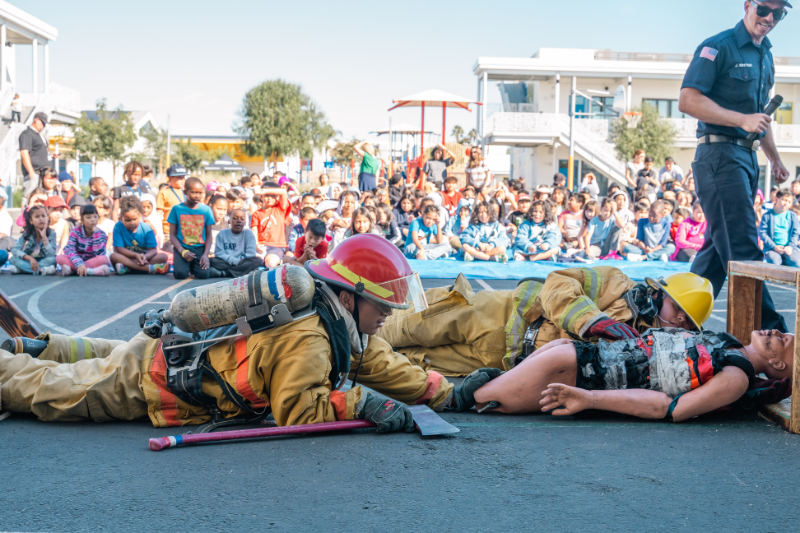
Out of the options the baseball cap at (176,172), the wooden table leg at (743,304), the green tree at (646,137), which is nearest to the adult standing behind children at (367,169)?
the baseball cap at (176,172)

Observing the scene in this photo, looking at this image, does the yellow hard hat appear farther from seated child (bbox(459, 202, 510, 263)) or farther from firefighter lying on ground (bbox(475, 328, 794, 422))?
seated child (bbox(459, 202, 510, 263))

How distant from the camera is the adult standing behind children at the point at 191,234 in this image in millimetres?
9953

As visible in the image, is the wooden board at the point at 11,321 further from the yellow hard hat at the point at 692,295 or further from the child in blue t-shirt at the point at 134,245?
the child in blue t-shirt at the point at 134,245

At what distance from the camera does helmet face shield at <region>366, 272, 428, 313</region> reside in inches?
126

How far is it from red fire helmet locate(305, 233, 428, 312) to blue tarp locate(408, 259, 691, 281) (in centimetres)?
690

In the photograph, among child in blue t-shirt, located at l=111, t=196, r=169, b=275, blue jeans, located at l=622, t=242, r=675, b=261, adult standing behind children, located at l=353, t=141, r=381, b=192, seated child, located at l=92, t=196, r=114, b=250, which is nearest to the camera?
child in blue t-shirt, located at l=111, t=196, r=169, b=275

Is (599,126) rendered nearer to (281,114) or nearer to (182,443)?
(281,114)

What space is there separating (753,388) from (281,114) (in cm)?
4714

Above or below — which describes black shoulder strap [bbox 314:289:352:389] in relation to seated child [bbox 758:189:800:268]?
below

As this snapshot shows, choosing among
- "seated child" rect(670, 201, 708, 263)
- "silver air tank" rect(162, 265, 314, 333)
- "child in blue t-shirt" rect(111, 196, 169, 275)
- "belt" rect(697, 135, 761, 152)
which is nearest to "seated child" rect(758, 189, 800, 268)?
"seated child" rect(670, 201, 708, 263)

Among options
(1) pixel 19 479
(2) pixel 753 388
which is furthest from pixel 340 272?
(2) pixel 753 388

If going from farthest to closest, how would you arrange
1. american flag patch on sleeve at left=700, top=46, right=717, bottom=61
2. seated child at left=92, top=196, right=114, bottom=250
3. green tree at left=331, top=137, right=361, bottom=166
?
green tree at left=331, top=137, right=361, bottom=166 → seated child at left=92, top=196, right=114, bottom=250 → american flag patch on sleeve at left=700, top=46, right=717, bottom=61

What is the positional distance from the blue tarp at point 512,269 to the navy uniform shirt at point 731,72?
5404mm

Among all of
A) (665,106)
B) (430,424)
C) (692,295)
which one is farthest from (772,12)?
(665,106)
